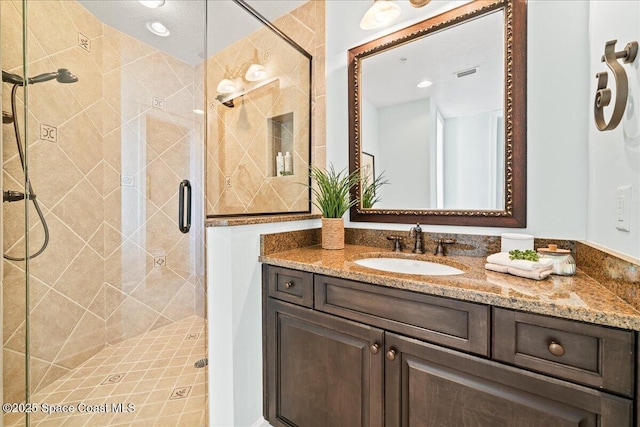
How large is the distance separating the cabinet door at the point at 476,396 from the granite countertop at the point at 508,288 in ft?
0.59

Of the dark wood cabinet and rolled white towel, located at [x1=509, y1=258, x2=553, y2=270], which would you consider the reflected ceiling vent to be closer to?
rolled white towel, located at [x1=509, y1=258, x2=553, y2=270]

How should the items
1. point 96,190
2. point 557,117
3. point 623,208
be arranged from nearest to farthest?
point 623,208
point 557,117
point 96,190

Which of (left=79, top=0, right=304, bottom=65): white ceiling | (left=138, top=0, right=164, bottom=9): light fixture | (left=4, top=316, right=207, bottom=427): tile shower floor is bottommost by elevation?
(left=4, top=316, right=207, bottom=427): tile shower floor

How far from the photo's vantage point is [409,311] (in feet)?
2.89

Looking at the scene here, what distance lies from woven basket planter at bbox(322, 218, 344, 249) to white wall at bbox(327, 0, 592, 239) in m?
0.78

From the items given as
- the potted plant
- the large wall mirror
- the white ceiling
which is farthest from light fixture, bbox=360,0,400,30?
the potted plant

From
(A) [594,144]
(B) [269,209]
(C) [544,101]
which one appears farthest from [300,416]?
(C) [544,101]

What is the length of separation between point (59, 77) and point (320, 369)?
2.10 m

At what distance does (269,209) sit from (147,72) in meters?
1.42

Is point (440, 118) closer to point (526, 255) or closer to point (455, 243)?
point (455, 243)

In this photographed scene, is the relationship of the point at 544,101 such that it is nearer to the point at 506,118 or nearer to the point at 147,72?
the point at 506,118

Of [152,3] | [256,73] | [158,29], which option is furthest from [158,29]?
[256,73]

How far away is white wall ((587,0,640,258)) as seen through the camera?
713 mm

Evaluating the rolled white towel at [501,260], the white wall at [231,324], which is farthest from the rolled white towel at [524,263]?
the white wall at [231,324]
